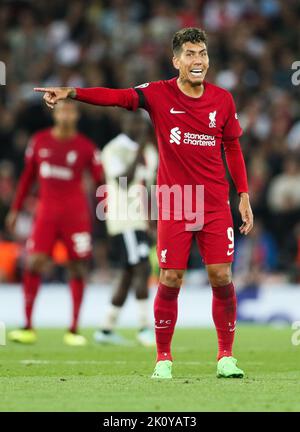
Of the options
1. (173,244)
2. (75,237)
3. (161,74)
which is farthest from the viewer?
(161,74)

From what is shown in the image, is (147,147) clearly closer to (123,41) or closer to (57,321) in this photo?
(57,321)

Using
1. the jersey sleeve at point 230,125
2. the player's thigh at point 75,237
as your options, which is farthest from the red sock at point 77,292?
the jersey sleeve at point 230,125

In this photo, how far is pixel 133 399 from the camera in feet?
22.8

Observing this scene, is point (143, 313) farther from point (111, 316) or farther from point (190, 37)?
point (190, 37)

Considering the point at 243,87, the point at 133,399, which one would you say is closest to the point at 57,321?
the point at 243,87

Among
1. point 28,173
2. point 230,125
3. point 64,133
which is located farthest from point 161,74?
point 230,125

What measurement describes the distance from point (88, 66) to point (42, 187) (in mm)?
6926

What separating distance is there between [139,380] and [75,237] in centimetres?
483

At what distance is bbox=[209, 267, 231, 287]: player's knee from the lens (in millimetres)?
8297

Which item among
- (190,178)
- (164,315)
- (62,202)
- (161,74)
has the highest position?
(161,74)

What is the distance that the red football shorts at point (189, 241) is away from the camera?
8242 millimetres

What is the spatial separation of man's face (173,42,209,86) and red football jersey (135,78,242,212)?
7.2 inches

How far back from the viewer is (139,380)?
8109 millimetres

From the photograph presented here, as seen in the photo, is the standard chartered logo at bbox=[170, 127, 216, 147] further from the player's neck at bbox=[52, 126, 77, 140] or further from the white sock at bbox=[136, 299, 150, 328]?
the player's neck at bbox=[52, 126, 77, 140]
